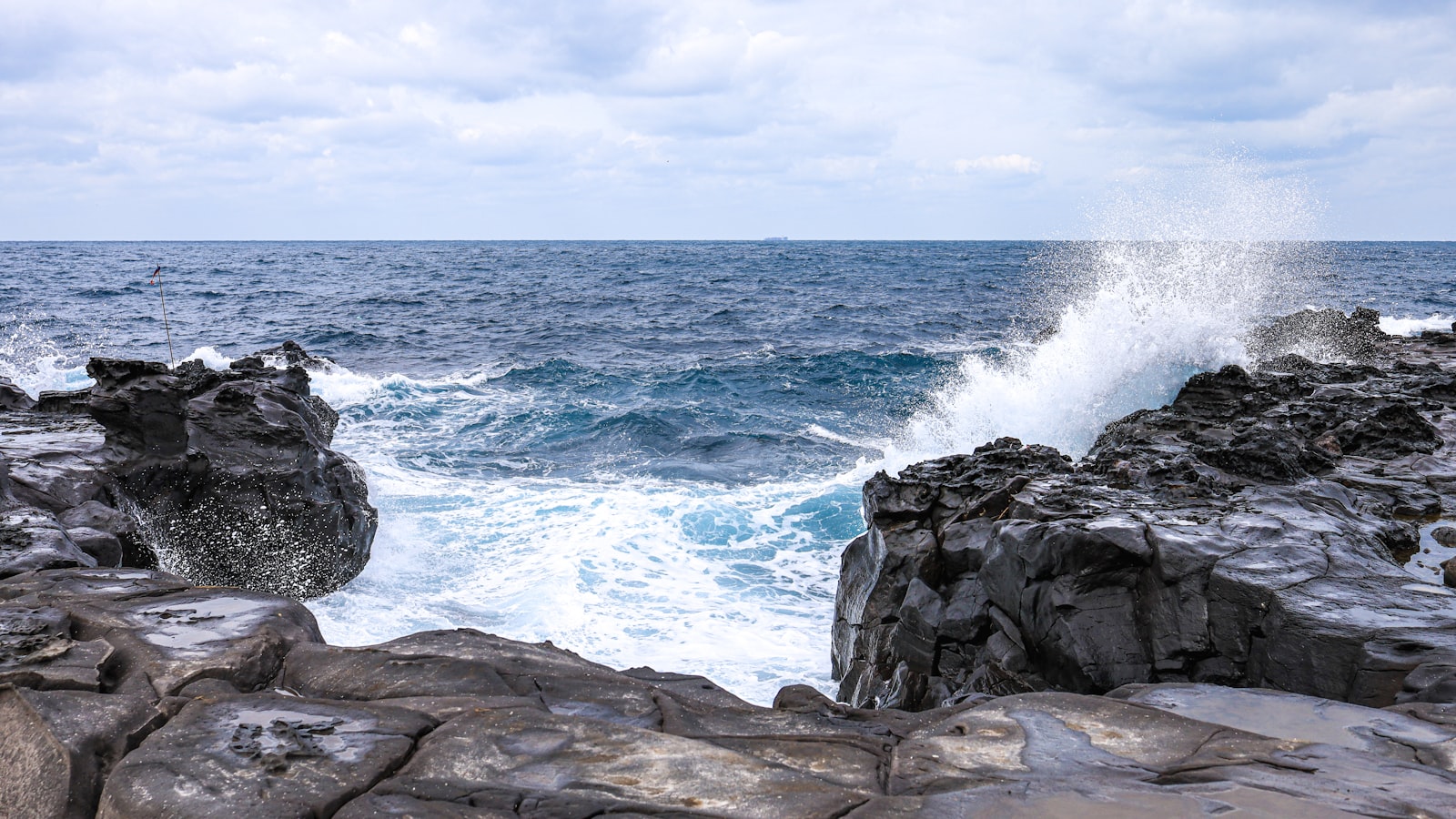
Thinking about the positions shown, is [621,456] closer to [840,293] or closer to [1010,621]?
[1010,621]

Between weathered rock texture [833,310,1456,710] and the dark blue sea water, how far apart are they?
5.70 feet

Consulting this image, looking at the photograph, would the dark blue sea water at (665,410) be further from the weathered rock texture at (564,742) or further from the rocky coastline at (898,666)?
the weathered rock texture at (564,742)

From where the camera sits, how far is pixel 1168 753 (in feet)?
11.5

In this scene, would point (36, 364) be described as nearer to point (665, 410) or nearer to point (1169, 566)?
point (665, 410)

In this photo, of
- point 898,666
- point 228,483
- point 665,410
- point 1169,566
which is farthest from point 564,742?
point 665,410

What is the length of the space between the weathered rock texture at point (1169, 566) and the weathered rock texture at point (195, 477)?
18.6ft

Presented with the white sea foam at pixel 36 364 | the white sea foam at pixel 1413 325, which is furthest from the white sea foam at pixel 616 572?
the white sea foam at pixel 1413 325

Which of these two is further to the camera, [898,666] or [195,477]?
[195,477]

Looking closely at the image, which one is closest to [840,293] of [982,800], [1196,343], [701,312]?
[701,312]

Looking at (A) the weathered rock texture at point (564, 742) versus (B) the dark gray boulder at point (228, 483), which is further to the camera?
(B) the dark gray boulder at point (228, 483)

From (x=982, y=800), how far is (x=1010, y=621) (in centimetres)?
292

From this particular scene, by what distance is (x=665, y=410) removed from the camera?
57.3 ft

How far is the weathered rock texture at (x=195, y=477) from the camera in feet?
25.2

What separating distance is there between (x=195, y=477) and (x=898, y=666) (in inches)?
282
